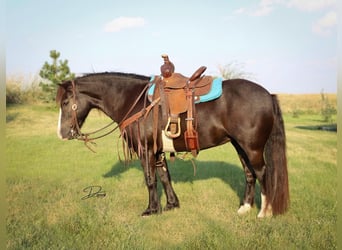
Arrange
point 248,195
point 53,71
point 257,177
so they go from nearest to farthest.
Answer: point 257,177 → point 248,195 → point 53,71

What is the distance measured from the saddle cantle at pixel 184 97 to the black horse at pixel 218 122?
10cm

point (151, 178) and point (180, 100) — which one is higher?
point (180, 100)

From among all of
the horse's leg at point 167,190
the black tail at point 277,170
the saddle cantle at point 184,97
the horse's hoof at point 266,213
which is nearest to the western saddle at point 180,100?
the saddle cantle at point 184,97

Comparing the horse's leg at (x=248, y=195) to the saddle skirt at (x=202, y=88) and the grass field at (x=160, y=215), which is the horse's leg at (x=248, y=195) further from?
the saddle skirt at (x=202, y=88)

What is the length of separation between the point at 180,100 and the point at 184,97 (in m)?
0.07

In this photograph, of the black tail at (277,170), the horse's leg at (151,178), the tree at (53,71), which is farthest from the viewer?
the tree at (53,71)

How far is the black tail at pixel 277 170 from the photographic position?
3.79m

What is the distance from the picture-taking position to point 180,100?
3744 mm

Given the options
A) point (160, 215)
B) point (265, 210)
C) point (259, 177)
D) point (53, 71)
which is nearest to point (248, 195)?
point (265, 210)

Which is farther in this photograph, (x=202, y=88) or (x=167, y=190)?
(x=167, y=190)

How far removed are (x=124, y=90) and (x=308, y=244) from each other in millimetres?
3017

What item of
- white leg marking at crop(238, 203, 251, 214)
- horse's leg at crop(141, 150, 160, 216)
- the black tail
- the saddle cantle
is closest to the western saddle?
the saddle cantle

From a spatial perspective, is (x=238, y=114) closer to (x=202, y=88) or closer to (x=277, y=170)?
(x=202, y=88)

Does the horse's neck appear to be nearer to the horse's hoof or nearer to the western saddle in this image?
the western saddle
